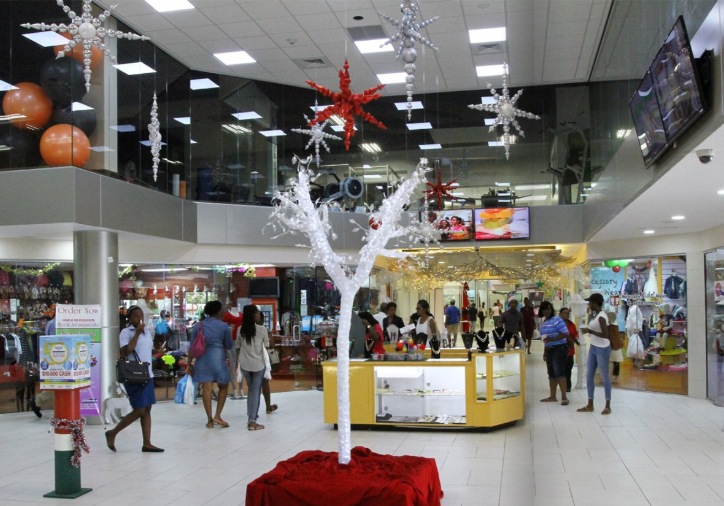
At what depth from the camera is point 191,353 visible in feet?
30.4

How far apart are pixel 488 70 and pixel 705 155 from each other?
9.47 m

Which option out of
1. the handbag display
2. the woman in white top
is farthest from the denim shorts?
the handbag display

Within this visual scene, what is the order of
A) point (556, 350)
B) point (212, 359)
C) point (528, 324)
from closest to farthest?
point (212, 359) < point (556, 350) < point (528, 324)

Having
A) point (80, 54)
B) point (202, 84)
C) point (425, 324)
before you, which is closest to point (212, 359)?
point (425, 324)

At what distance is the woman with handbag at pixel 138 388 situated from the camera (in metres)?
7.48

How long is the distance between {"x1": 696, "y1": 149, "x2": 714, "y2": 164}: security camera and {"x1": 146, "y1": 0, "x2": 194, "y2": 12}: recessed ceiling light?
800 centimetres

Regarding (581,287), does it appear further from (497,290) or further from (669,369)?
(497,290)

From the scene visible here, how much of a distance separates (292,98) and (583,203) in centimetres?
649

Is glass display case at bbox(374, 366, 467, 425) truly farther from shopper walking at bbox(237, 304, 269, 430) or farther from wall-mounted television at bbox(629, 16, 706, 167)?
wall-mounted television at bbox(629, 16, 706, 167)

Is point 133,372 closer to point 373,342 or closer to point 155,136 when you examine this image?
point 373,342

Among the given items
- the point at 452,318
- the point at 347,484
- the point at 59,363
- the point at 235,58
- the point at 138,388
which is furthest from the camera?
the point at 452,318

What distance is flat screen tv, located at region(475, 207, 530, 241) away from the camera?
1521 centimetres

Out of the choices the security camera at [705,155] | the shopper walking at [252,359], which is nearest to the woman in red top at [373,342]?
the shopper walking at [252,359]

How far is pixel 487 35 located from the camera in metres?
12.3
